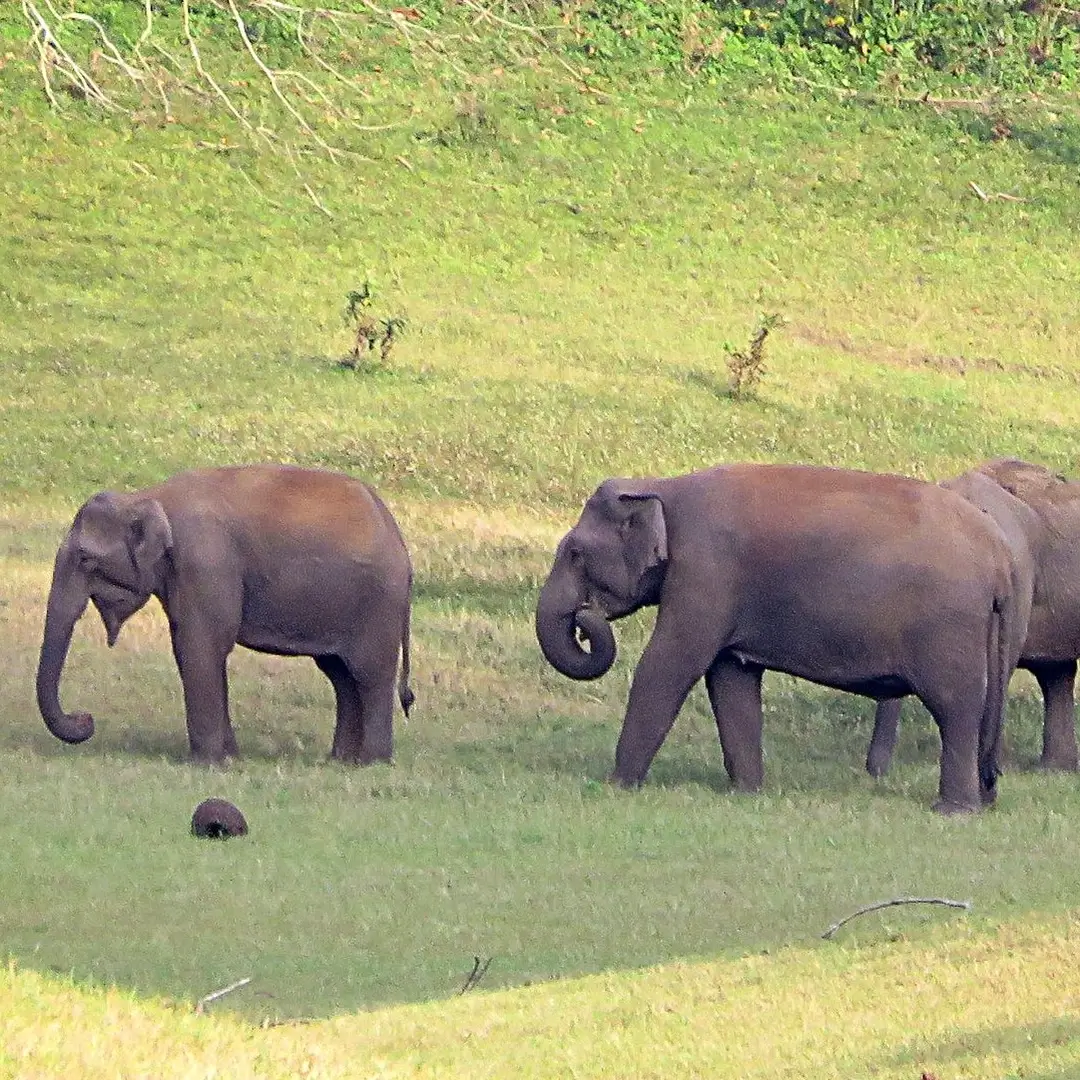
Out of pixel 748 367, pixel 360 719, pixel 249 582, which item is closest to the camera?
pixel 249 582

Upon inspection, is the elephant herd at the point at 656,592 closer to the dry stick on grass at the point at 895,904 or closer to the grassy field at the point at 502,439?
the grassy field at the point at 502,439

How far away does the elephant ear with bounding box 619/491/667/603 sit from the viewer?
591 inches

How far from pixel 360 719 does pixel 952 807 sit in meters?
3.47

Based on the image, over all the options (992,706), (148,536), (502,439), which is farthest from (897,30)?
(148,536)

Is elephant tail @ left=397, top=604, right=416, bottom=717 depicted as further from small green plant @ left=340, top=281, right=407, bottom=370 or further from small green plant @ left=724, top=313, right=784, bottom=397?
small green plant @ left=724, top=313, right=784, bottom=397

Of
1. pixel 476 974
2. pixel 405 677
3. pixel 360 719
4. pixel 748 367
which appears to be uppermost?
pixel 476 974

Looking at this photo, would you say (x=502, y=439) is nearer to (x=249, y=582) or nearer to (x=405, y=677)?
(x=405, y=677)

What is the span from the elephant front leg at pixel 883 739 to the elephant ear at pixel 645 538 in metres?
2.01

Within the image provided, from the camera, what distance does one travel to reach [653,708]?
1515cm

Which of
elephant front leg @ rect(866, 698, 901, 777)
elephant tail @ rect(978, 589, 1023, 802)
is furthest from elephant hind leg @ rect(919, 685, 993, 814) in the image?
elephant front leg @ rect(866, 698, 901, 777)

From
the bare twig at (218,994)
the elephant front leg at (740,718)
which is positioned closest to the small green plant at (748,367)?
the elephant front leg at (740,718)

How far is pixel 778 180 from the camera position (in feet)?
115

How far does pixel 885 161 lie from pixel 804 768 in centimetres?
2071

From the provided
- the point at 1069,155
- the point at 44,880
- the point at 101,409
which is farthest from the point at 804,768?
the point at 1069,155
